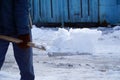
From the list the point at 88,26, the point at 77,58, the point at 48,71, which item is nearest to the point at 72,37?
the point at 77,58

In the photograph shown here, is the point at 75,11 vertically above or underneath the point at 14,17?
underneath

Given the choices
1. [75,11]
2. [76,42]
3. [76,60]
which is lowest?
[76,60]

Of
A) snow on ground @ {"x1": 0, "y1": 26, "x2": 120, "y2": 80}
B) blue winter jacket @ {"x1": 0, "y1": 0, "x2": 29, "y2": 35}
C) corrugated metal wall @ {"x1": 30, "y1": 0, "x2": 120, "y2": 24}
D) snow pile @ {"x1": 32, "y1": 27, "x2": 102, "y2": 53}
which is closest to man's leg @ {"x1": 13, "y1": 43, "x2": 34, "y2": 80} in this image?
blue winter jacket @ {"x1": 0, "y1": 0, "x2": 29, "y2": 35}

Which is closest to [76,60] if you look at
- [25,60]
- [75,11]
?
[25,60]

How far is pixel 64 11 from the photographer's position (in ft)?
41.2

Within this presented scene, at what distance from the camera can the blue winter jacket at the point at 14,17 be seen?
12.7 ft

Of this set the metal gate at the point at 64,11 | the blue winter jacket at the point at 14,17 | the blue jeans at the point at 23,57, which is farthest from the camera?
the metal gate at the point at 64,11

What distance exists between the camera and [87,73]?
6168mm

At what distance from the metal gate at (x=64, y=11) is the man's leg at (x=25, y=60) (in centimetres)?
850

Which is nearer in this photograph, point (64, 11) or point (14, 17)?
point (14, 17)

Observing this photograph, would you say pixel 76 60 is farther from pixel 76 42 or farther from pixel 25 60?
pixel 25 60

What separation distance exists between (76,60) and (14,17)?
357 centimetres

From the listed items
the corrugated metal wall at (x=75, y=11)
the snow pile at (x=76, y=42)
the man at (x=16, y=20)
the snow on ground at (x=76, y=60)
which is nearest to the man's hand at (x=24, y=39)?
the man at (x=16, y=20)

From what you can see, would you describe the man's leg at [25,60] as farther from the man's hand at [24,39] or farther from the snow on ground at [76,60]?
the snow on ground at [76,60]
